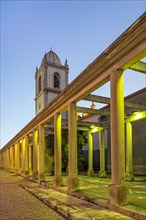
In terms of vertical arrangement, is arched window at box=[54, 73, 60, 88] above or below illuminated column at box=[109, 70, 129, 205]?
above

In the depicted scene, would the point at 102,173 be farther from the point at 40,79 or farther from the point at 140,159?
the point at 40,79

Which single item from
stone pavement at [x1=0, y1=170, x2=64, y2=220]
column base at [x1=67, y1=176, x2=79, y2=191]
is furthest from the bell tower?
stone pavement at [x1=0, y1=170, x2=64, y2=220]

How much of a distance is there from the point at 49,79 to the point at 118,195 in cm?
3691

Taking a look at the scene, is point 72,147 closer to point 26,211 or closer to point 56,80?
point 26,211

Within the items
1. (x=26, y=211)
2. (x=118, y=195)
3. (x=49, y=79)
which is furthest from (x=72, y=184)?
(x=49, y=79)

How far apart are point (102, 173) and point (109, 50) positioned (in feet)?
47.0

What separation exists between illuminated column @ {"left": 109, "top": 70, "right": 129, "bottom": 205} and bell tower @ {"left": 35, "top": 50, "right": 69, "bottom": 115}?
112ft

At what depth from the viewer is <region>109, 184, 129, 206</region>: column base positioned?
715 centimetres

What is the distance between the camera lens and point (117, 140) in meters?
7.71

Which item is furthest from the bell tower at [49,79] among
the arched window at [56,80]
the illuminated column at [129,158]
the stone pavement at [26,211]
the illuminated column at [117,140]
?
the illuminated column at [117,140]

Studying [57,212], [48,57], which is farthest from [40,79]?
[57,212]

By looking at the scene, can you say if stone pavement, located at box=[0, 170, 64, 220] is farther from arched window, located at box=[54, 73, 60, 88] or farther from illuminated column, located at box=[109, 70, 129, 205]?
arched window, located at box=[54, 73, 60, 88]

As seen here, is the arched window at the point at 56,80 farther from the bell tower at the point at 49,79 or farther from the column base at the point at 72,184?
the column base at the point at 72,184

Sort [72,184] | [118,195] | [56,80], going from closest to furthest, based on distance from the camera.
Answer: [118,195] → [72,184] → [56,80]
